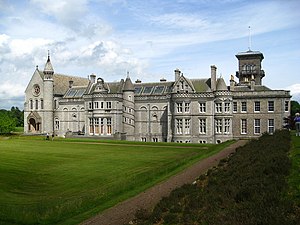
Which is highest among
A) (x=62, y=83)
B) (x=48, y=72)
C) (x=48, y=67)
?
(x=48, y=67)

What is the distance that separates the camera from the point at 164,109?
213 ft

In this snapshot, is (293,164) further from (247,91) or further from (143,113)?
(143,113)

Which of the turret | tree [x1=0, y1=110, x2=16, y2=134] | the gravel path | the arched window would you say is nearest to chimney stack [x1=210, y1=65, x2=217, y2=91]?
the arched window

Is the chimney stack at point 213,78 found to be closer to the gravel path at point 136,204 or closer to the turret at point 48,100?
the turret at point 48,100

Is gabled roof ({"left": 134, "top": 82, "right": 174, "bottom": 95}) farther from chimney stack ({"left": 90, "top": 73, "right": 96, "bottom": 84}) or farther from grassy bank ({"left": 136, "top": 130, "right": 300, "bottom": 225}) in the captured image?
grassy bank ({"left": 136, "top": 130, "right": 300, "bottom": 225})

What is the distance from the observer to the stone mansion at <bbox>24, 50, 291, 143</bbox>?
59844mm

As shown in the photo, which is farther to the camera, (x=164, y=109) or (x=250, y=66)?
(x=250, y=66)

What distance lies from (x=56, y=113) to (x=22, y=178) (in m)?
Answer: 55.4

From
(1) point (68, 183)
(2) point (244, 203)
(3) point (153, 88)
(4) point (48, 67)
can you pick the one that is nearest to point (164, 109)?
(3) point (153, 88)

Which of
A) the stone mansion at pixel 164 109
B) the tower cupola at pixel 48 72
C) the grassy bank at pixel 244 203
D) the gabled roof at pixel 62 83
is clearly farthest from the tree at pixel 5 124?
the grassy bank at pixel 244 203

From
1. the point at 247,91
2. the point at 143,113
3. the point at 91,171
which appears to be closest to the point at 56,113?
the point at 143,113

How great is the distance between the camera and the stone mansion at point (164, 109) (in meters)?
59.8

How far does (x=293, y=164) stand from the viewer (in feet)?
51.4

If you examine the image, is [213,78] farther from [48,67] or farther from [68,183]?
[68,183]
